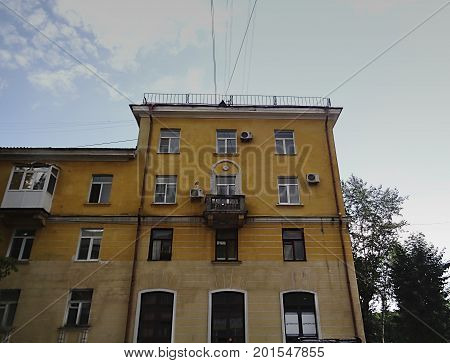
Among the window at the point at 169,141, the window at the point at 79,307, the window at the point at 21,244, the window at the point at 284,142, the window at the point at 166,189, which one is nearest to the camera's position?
the window at the point at 79,307

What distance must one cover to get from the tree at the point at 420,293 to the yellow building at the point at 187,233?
8659 millimetres

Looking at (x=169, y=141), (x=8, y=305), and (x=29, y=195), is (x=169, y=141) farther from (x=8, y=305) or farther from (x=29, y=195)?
(x=8, y=305)

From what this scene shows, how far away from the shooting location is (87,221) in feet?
53.4

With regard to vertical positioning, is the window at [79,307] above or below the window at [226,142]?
below

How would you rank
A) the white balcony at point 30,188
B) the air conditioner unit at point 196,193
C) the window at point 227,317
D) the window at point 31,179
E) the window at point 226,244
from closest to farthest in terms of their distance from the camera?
the window at point 227,317, the window at point 226,244, the white balcony at point 30,188, the window at point 31,179, the air conditioner unit at point 196,193

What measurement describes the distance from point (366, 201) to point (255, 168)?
13968 millimetres

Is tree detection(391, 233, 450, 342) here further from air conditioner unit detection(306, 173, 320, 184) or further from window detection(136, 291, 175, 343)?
window detection(136, 291, 175, 343)

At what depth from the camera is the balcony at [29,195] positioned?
1571cm

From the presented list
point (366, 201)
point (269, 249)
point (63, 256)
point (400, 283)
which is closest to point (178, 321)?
point (269, 249)

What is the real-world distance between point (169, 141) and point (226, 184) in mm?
4348

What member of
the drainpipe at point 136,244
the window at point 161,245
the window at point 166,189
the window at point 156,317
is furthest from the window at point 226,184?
the window at point 156,317

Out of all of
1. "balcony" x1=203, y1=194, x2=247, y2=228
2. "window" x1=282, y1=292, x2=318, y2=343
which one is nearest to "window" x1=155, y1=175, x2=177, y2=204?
"balcony" x1=203, y1=194, x2=247, y2=228

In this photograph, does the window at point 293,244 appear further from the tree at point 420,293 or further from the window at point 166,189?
the tree at point 420,293

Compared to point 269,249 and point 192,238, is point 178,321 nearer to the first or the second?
point 192,238
